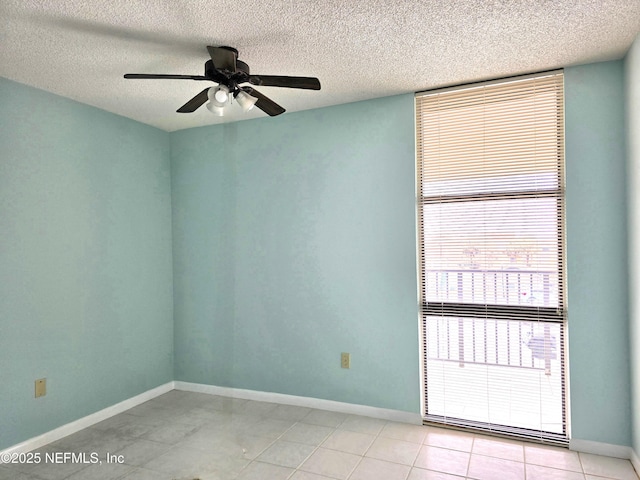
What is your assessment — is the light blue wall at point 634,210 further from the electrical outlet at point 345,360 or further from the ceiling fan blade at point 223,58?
the ceiling fan blade at point 223,58

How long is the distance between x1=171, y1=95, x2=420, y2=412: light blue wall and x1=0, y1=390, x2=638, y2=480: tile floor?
0.36 m

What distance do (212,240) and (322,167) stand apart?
1232mm

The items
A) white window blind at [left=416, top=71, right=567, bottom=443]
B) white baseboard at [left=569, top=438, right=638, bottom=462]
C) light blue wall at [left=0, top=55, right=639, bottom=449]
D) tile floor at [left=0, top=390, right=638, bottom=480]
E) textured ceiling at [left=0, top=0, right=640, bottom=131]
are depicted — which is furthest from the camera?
white window blind at [left=416, top=71, right=567, bottom=443]

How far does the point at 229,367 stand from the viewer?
3855 millimetres

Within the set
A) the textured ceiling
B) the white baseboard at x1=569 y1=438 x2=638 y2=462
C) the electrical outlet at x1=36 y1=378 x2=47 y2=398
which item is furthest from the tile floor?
the textured ceiling

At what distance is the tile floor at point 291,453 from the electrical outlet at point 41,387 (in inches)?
13.6

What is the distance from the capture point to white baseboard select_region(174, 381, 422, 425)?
3.21m

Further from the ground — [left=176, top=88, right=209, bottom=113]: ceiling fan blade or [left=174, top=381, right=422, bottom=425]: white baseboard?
[left=176, top=88, right=209, bottom=113]: ceiling fan blade

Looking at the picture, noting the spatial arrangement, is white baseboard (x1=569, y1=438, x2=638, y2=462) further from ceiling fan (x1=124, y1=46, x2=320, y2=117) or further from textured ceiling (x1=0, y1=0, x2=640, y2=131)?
ceiling fan (x1=124, y1=46, x2=320, y2=117)

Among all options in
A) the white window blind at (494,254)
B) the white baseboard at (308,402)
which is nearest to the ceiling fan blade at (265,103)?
the white window blind at (494,254)

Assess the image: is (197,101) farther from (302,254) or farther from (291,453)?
(291,453)

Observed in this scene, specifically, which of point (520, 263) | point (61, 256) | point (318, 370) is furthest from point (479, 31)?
point (61, 256)

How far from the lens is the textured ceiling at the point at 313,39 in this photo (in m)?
2.06

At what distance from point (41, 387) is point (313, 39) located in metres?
2.81
